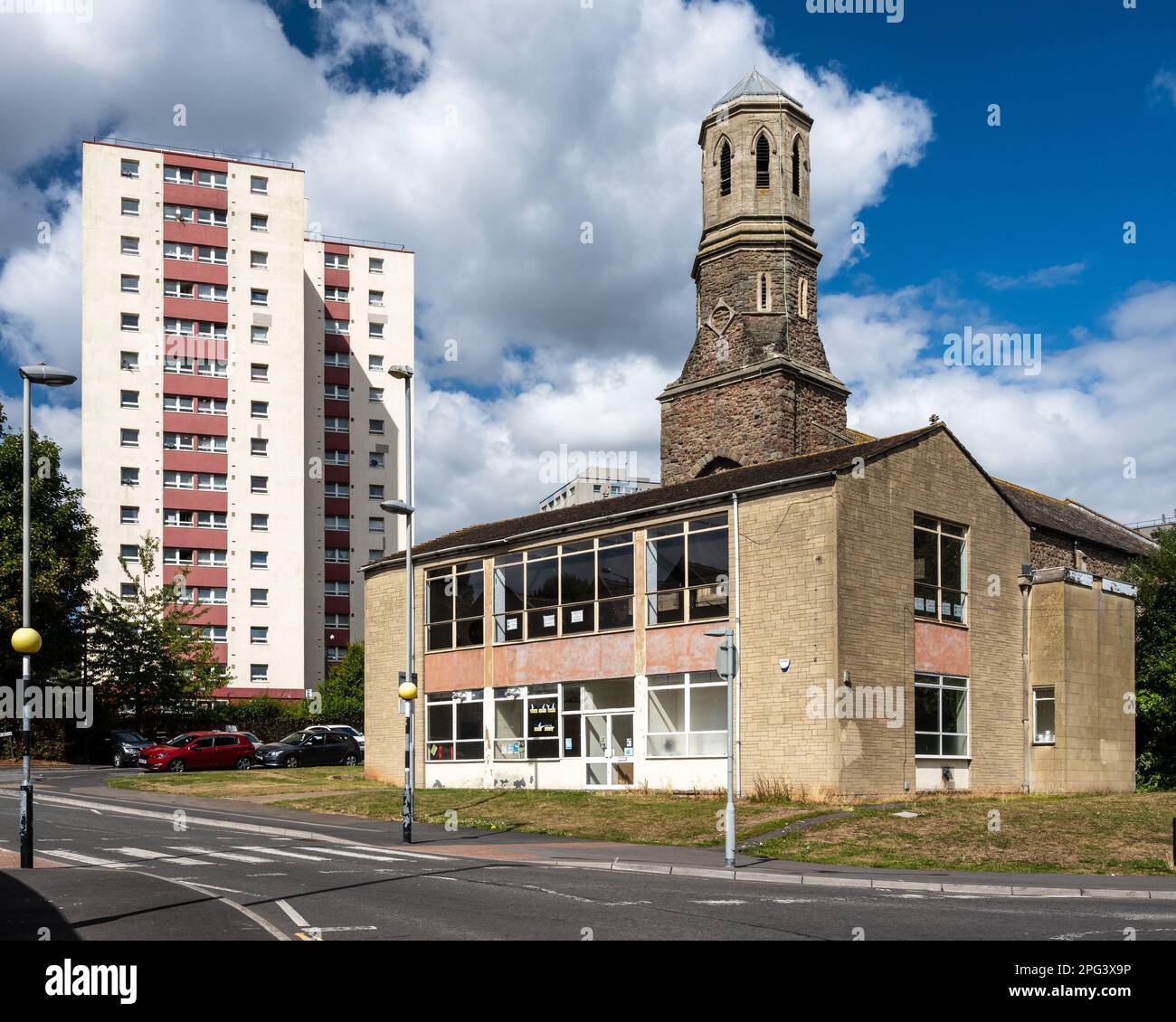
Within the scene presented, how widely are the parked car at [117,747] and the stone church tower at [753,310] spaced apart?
75.7 ft

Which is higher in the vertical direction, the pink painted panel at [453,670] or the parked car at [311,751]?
the pink painted panel at [453,670]

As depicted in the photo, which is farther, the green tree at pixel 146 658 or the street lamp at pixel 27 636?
the green tree at pixel 146 658

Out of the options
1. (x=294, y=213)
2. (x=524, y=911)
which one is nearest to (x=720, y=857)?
(x=524, y=911)

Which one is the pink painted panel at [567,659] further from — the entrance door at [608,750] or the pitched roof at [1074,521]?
the pitched roof at [1074,521]

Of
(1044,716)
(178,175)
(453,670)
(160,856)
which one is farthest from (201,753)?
(178,175)

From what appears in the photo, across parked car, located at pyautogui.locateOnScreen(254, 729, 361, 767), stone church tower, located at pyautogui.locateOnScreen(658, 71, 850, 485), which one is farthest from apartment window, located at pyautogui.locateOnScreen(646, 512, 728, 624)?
parked car, located at pyautogui.locateOnScreen(254, 729, 361, 767)

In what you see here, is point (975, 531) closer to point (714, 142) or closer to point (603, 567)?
point (603, 567)

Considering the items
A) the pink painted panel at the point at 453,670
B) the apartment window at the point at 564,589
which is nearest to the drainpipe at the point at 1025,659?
the apartment window at the point at 564,589

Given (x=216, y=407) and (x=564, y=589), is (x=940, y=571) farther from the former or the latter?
(x=216, y=407)

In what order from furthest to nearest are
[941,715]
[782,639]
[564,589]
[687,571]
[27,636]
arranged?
[564,589] → [687,571] → [941,715] → [782,639] → [27,636]

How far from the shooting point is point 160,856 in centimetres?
1798

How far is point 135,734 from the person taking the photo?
157ft

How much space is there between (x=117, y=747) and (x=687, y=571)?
28540mm

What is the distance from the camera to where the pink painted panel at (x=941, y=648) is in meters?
28.2
